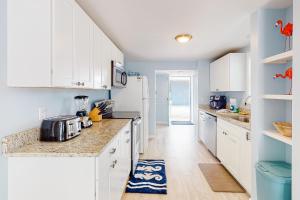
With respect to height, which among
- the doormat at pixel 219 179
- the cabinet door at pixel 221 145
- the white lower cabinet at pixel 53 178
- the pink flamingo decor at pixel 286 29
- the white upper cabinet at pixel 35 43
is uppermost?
the pink flamingo decor at pixel 286 29

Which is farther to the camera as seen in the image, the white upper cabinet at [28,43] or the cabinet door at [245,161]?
the cabinet door at [245,161]

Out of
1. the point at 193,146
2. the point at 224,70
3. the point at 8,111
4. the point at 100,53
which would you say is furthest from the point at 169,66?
the point at 8,111

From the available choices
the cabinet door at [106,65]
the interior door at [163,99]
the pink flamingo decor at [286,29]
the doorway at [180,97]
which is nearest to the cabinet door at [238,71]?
the pink flamingo decor at [286,29]

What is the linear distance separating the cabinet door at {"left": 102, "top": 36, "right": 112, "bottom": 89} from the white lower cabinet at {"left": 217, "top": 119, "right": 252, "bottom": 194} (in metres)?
1.97

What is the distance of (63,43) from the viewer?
1.46 meters

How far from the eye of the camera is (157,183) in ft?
8.64

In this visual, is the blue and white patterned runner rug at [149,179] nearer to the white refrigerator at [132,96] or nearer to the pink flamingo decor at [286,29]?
the white refrigerator at [132,96]

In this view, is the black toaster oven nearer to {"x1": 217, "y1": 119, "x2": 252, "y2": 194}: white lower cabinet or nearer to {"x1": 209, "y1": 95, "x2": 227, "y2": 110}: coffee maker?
{"x1": 217, "y1": 119, "x2": 252, "y2": 194}: white lower cabinet

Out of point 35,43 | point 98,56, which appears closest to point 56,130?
point 35,43

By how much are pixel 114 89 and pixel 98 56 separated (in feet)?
5.81

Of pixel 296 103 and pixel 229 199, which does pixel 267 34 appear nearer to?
pixel 296 103

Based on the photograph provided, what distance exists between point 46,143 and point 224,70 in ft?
11.8

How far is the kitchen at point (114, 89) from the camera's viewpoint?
128cm

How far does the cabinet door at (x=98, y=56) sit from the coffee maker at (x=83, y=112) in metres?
0.30
